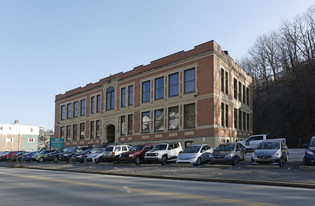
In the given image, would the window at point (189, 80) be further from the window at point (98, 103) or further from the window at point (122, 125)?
the window at point (98, 103)

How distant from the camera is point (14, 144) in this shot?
9469cm

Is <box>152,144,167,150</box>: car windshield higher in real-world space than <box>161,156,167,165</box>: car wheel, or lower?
higher

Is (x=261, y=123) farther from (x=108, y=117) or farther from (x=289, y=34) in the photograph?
(x=108, y=117)

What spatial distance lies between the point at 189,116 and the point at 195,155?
12.0 m

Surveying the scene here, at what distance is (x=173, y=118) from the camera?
111ft

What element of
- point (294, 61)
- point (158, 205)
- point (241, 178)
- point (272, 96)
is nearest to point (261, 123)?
point (272, 96)

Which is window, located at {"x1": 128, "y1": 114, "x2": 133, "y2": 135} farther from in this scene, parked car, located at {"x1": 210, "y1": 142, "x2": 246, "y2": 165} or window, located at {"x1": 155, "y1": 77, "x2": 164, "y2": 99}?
parked car, located at {"x1": 210, "y1": 142, "x2": 246, "y2": 165}

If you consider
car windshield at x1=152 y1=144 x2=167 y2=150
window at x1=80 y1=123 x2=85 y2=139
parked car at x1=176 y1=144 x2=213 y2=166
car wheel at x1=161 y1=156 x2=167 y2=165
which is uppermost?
window at x1=80 y1=123 x2=85 y2=139

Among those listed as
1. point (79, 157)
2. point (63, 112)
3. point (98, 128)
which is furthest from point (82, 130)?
point (79, 157)

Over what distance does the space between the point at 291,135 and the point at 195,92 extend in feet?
78.2

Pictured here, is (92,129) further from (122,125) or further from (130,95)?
(130,95)

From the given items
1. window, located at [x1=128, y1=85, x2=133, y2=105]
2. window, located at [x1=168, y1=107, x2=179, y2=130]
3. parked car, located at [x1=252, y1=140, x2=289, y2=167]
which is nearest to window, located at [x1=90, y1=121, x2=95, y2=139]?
window, located at [x1=128, y1=85, x2=133, y2=105]

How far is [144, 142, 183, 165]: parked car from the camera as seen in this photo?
877 inches

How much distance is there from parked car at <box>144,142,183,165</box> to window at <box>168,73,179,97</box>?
36.2ft
